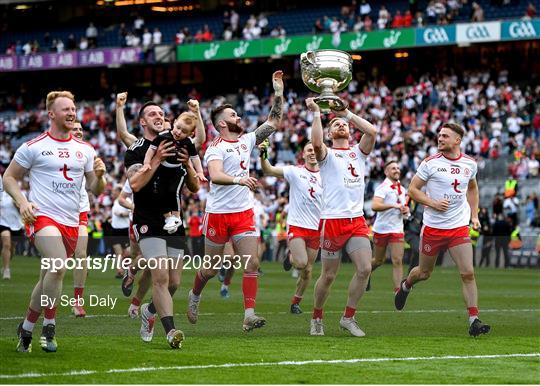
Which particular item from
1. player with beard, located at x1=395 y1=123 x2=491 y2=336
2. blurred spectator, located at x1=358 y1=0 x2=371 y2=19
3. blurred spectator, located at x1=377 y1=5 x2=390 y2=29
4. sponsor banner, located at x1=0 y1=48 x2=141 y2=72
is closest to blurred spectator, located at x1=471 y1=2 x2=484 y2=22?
blurred spectator, located at x1=377 y1=5 x2=390 y2=29

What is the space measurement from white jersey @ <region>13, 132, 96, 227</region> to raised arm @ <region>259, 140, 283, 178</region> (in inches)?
128

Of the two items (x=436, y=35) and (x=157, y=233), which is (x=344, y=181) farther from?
(x=436, y=35)

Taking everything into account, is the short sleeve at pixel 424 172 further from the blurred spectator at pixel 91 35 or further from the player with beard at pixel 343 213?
the blurred spectator at pixel 91 35

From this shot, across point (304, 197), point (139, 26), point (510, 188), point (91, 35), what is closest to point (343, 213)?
point (304, 197)

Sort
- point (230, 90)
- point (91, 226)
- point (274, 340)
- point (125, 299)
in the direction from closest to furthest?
point (274, 340)
point (125, 299)
point (91, 226)
point (230, 90)

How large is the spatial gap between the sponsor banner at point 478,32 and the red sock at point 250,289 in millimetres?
32668

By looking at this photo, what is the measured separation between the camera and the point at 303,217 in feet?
59.9

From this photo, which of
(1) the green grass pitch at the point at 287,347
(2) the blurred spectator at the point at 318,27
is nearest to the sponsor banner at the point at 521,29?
(2) the blurred spectator at the point at 318,27

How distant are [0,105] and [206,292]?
45.3 meters

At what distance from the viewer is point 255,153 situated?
44312 mm

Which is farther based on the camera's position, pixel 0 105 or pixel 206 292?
pixel 0 105

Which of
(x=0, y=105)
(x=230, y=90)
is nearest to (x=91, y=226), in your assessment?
(x=230, y=90)

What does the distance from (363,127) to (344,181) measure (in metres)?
0.86

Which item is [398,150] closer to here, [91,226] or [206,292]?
[91,226]
